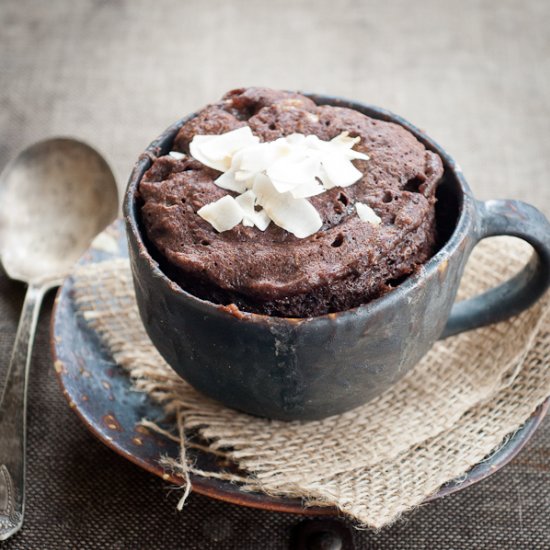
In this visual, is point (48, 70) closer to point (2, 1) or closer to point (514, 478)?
point (2, 1)

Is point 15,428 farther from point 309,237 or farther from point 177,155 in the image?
point 309,237

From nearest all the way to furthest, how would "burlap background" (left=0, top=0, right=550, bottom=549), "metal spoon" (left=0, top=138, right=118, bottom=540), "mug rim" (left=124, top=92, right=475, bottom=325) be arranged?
1. "mug rim" (left=124, top=92, right=475, bottom=325)
2. "metal spoon" (left=0, top=138, right=118, bottom=540)
3. "burlap background" (left=0, top=0, right=550, bottom=549)

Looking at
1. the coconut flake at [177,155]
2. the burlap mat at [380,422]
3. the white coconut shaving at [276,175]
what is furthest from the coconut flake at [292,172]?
the burlap mat at [380,422]

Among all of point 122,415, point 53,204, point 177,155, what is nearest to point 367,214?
point 177,155

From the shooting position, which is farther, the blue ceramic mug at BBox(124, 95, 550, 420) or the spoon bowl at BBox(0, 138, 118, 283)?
the spoon bowl at BBox(0, 138, 118, 283)

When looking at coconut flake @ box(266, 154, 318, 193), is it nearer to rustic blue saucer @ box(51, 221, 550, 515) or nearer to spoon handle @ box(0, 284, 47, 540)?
rustic blue saucer @ box(51, 221, 550, 515)

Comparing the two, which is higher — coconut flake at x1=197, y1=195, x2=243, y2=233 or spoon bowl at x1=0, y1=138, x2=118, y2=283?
coconut flake at x1=197, y1=195, x2=243, y2=233

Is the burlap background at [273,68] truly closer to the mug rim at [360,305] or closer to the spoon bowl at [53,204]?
the spoon bowl at [53,204]

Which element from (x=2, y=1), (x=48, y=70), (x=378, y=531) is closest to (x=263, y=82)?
(x=48, y=70)

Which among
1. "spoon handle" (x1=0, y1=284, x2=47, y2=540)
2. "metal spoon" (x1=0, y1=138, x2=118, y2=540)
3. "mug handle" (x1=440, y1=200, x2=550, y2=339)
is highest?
"mug handle" (x1=440, y1=200, x2=550, y2=339)

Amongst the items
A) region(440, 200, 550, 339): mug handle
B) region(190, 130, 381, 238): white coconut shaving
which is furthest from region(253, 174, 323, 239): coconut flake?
region(440, 200, 550, 339): mug handle
